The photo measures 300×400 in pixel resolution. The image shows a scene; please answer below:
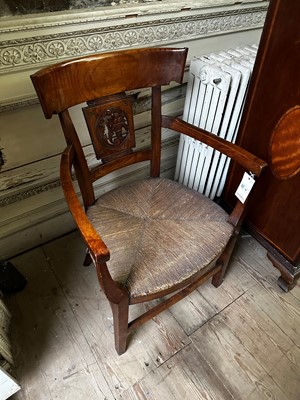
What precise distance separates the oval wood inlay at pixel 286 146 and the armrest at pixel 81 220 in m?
0.71

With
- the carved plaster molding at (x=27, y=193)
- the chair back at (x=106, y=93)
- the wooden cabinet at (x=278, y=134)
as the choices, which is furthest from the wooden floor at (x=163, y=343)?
the chair back at (x=106, y=93)

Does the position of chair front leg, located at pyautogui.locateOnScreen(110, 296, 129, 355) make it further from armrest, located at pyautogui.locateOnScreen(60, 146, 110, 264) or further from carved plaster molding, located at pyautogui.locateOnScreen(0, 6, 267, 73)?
carved plaster molding, located at pyautogui.locateOnScreen(0, 6, 267, 73)

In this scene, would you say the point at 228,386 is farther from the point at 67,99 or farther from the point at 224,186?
the point at 67,99

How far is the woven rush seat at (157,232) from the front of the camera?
858mm

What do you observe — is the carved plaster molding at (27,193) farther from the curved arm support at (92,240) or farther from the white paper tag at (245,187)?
the white paper tag at (245,187)

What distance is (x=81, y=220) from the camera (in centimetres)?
73

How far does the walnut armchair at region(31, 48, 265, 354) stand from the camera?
83 cm

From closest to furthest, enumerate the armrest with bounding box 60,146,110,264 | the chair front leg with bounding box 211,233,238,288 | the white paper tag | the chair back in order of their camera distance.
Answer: the armrest with bounding box 60,146,110,264 → the chair back → the white paper tag → the chair front leg with bounding box 211,233,238,288

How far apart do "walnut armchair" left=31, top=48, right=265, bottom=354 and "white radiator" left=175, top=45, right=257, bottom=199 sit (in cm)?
19

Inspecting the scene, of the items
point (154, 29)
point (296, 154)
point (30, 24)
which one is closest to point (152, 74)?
point (154, 29)

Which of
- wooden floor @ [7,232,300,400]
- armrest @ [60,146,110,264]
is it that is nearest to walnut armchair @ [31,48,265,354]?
armrest @ [60,146,110,264]

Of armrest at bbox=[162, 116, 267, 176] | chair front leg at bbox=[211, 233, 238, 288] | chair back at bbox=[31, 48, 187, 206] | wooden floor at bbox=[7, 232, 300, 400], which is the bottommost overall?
wooden floor at bbox=[7, 232, 300, 400]

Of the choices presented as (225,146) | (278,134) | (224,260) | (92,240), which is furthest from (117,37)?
(224,260)

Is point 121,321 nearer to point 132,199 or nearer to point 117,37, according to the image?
point 132,199
